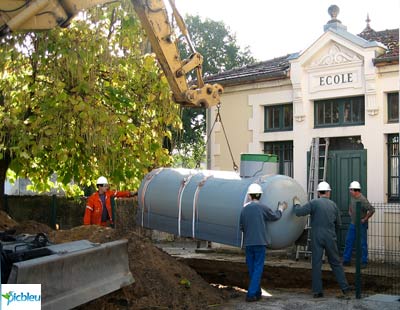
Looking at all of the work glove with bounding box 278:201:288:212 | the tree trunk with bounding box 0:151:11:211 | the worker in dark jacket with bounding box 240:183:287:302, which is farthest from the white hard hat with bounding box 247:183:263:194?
the tree trunk with bounding box 0:151:11:211

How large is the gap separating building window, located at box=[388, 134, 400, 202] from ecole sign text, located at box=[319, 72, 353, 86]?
1699 millimetres

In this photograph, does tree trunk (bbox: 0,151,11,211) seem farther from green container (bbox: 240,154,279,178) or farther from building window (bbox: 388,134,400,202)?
building window (bbox: 388,134,400,202)

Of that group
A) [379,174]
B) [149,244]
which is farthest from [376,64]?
[149,244]

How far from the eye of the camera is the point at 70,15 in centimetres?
811

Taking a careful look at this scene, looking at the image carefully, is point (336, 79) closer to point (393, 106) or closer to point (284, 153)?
point (393, 106)

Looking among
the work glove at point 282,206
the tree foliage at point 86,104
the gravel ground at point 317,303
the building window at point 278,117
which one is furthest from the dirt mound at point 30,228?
the building window at point 278,117

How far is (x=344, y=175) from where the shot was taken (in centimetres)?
1442

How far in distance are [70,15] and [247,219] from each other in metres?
4.35

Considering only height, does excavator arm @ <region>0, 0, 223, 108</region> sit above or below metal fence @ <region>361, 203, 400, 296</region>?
above

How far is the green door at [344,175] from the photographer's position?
14172mm

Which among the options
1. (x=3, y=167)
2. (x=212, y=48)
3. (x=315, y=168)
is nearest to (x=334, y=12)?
(x=315, y=168)

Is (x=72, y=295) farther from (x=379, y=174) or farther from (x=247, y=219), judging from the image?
(x=379, y=174)

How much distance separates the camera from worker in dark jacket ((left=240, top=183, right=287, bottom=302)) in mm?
10086

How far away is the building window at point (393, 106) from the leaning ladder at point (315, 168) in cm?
163
